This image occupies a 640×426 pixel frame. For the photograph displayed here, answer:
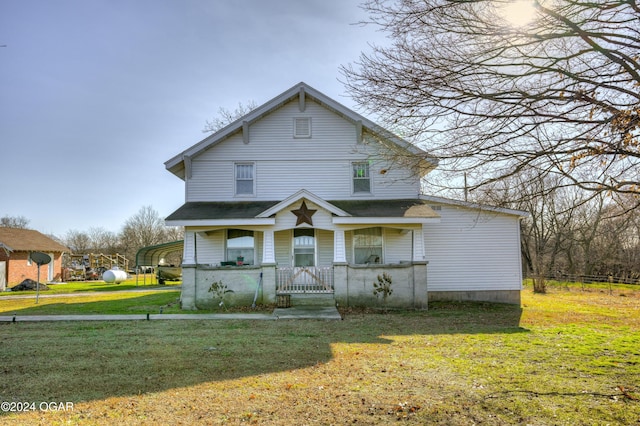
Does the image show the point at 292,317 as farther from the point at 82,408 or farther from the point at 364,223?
the point at 82,408

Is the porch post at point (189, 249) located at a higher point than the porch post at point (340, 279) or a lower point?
higher

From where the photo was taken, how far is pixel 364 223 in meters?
15.1

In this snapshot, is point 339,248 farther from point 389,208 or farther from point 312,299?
point 389,208

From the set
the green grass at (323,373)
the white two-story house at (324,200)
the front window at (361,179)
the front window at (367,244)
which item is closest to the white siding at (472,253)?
the white two-story house at (324,200)

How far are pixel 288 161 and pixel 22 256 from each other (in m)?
27.8

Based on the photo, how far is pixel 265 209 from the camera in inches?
630

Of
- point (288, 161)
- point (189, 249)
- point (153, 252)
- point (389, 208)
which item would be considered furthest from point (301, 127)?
point (153, 252)

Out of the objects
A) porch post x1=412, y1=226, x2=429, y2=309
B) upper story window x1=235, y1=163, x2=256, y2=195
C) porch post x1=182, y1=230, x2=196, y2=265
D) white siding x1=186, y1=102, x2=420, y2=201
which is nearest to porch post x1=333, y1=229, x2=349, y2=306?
porch post x1=412, y1=226, x2=429, y2=309

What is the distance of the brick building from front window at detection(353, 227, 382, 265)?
25.0 metres

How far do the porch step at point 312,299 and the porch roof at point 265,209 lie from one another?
116 inches

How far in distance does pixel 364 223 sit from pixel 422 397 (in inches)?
388

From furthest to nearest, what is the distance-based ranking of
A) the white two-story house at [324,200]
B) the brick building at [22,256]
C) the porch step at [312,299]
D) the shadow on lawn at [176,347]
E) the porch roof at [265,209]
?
the brick building at [22,256], the white two-story house at [324,200], the porch roof at [265,209], the porch step at [312,299], the shadow on lawn at [176,347]

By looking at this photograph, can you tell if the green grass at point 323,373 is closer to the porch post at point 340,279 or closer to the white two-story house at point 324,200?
the porch post at point 340,279

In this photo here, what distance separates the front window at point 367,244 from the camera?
55.1ft
